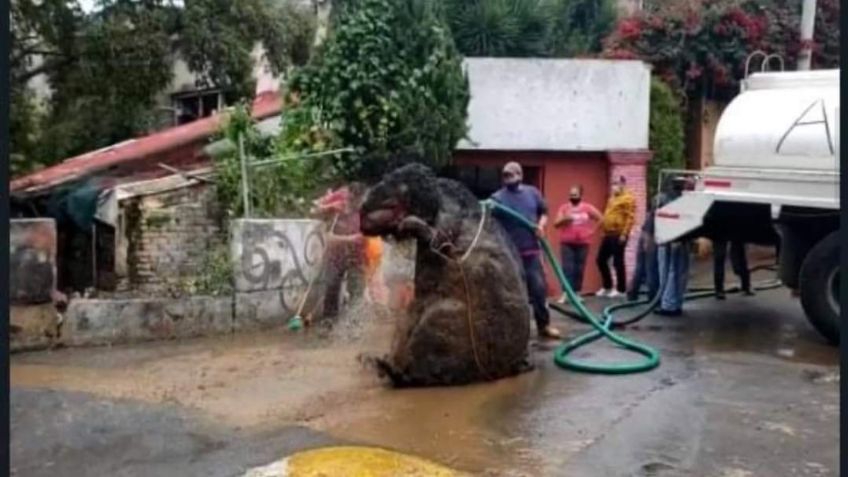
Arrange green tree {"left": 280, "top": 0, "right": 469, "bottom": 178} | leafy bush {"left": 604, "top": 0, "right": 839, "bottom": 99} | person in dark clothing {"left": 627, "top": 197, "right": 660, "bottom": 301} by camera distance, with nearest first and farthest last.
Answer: person in dark clothing {"left": 627, "top": 197, "right": 660, "bottom": 301} < green tree {"left": 280, "top": 0, "right": 469, "bottom": 178} < leafy bush {"left": 604, "top": 0, "right": 839, "bottom": 99}

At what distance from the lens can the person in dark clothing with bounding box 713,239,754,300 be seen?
38.5ft

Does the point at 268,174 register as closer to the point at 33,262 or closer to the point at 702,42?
the point at 33,262

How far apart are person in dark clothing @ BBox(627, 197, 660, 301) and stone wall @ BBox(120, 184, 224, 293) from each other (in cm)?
466

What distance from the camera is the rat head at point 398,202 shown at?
8125 millimetres

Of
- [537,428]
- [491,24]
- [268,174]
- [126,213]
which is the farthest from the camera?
[491,24]

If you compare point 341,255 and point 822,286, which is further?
point 341,255

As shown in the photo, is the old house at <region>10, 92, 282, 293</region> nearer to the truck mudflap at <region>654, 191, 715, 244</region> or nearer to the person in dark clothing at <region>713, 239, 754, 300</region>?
the truck mudflap at <region>654, 191, 715, 244</region>

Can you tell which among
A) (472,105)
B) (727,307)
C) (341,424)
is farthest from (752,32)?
A: (341,424)

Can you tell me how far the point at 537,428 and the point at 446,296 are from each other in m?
1.50

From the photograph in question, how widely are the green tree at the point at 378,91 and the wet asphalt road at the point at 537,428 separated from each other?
4753 millimetres

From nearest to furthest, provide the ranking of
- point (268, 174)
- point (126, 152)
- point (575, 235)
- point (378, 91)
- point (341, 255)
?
point (341, 255) → point (575, 235) → point (268, 174) → point (378, 91) → point (126, 152)

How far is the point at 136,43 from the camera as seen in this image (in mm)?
11875

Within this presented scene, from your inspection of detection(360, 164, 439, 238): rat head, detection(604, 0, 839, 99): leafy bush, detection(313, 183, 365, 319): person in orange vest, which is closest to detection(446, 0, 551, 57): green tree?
detection(604, 0, 839, 99): leafy bush

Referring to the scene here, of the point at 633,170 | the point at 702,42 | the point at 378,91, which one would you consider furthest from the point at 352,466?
the point at 702,42
